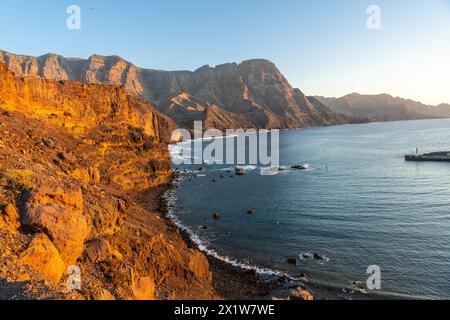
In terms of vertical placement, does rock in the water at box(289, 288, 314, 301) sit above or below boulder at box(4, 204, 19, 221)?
below

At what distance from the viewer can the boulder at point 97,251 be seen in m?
18.5

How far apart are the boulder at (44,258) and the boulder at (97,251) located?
322 cm

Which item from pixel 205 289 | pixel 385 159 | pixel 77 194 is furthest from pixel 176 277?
pixel 385 159

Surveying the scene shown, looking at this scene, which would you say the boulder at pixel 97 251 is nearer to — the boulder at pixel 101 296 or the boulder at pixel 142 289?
the boulder at pixel 142 289

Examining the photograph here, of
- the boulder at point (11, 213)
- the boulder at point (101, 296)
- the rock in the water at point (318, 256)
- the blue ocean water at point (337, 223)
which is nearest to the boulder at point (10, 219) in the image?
the boulder at point (11, 213)

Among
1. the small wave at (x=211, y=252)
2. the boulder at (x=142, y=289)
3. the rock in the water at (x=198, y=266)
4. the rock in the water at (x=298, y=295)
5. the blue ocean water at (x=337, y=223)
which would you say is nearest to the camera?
the boulder at (x=142, y=289)

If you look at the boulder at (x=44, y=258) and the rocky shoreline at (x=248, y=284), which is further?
the rocky shoreline at (x=248, y=284)

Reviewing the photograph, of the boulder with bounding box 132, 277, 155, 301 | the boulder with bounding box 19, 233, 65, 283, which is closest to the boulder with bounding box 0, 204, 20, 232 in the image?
the boulder with bounding box 19, 233, 65, 283

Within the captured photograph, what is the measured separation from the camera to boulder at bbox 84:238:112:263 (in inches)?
728

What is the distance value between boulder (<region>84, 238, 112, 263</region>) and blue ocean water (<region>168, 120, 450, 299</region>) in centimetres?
2159

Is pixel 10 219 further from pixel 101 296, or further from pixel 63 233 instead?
pixel 101 296

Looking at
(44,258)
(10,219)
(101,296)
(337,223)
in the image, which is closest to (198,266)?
(44,258)

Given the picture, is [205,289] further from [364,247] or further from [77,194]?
[364,247]

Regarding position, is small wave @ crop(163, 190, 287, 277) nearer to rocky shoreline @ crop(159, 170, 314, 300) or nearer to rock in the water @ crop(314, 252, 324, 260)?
rocky shoreline @ crop(159, 170, 314, 300)
